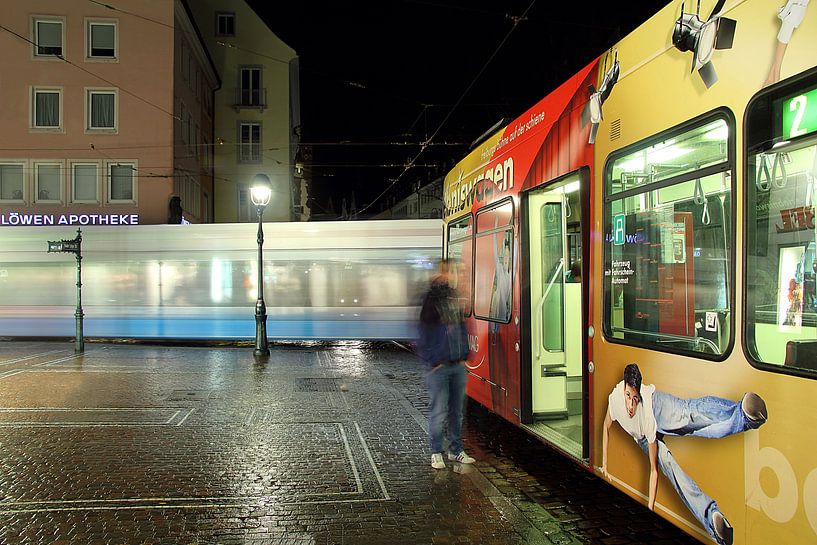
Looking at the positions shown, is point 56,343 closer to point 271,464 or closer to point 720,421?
point 271,464

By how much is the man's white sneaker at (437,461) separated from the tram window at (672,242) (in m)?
2.49

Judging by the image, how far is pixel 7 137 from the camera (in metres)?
25.7

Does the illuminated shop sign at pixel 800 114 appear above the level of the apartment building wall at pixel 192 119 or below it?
below

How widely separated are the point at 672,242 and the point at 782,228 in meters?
0.91

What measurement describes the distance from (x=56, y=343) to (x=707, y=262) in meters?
18.8

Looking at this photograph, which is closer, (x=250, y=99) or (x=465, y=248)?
(x=465, y=248)

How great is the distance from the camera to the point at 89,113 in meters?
25.9

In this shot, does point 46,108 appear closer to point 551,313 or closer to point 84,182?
point 84,182

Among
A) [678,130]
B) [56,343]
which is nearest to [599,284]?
[678,130]

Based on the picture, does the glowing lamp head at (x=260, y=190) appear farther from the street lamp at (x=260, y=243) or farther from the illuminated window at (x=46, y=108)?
the illuminated window at (x=46, y=108)

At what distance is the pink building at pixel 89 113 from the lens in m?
25.6

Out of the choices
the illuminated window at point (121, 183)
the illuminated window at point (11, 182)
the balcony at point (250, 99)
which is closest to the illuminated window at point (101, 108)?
the illuminated window at point (121, 183)

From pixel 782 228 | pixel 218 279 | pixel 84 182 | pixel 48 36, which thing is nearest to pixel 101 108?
pixel 84 182

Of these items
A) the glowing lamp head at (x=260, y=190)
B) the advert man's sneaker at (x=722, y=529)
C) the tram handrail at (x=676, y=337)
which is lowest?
the advert man's sneaker at (x=722, y=529)
